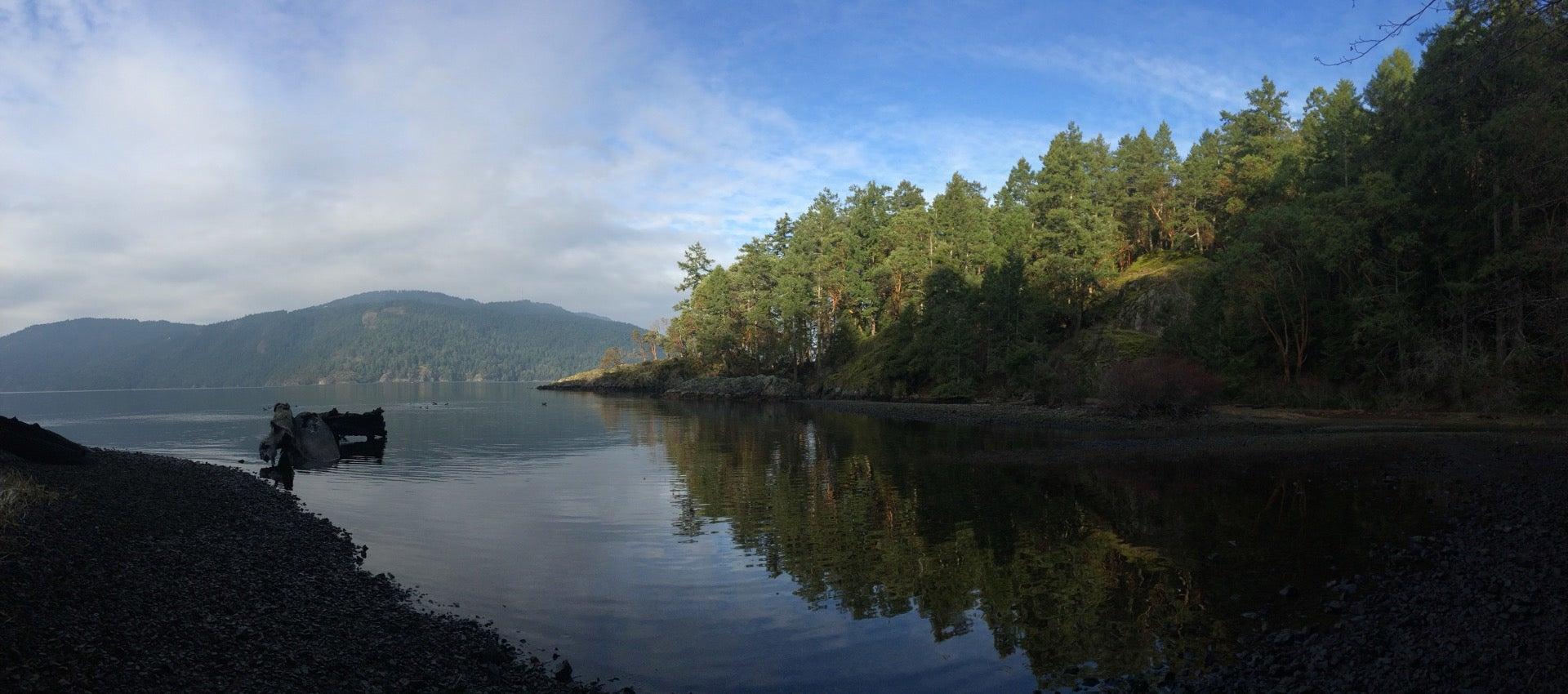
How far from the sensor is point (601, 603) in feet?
46.1

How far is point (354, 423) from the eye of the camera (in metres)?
49.1

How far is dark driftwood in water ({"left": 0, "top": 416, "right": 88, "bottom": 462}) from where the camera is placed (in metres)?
22.6

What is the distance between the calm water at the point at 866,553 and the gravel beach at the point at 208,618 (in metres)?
1.24

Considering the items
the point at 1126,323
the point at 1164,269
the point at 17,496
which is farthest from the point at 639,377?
the point at 17,496

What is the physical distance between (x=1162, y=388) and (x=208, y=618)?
1798 inches

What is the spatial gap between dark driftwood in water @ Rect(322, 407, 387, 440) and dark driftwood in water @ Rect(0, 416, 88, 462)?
22519 millimetres

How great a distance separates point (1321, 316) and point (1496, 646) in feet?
151

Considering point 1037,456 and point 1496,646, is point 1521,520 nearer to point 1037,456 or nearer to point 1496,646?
point 1496,646

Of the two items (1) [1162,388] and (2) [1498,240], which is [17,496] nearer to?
(1) [1162,388]

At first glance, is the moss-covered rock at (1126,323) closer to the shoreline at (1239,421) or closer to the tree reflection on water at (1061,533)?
the shoreline at (1239,421)

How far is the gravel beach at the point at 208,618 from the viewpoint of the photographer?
8750mm

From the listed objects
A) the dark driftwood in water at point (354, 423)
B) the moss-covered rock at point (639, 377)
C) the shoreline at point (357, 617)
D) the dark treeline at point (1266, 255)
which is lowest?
the shoreline at point (357, 617)

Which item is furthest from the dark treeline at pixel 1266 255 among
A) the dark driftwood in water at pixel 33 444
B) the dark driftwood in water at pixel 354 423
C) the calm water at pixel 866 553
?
the dark driftwood in water at pixel 354 423

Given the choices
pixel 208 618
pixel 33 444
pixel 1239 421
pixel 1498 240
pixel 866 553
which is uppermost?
pixel 1498 240
